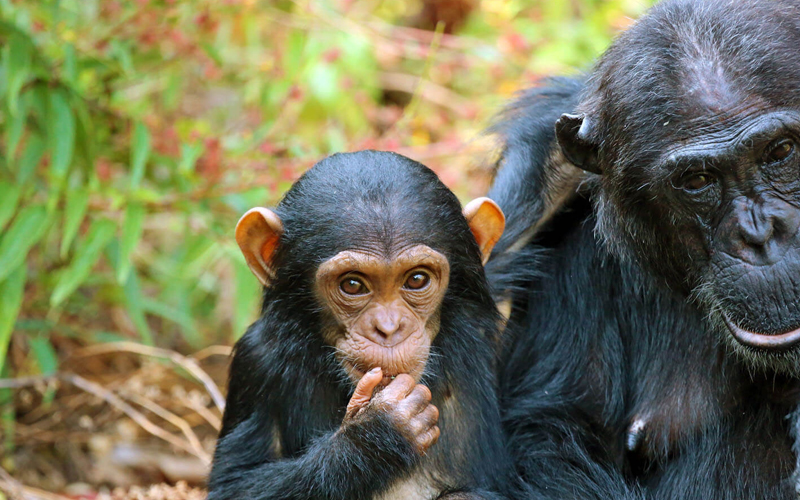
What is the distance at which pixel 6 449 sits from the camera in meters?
5.70

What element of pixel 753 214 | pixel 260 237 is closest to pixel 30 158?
pixel 260 237

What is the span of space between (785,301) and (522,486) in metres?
1.43

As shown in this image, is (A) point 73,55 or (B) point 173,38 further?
(B) point 173,38

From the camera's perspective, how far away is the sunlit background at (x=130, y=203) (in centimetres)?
530

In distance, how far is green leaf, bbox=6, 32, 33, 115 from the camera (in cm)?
479

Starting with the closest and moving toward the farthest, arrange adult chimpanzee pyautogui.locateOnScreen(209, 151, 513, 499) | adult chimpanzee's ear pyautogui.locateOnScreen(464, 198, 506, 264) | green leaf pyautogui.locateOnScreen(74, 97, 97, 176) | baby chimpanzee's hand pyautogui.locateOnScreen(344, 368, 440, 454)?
baby chimpanzee's hand pyautogui.locateOnScreen(344, 368, 440, 454) → adult chimpanzee pyautogui.locateOnScreen(209, 151, 513, 499) → adult chimpanzee's ear pyautogui.locateOnScreen(464, 198, 506, 264) → green leaf pyautogui.locateOnScreen(74, 97, 97, 176)

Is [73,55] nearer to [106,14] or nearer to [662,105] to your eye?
[106,14]

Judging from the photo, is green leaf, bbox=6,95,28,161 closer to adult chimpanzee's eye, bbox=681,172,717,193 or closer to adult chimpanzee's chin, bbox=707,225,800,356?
adult chimpanzee's eye, bbox=681,172,717,193

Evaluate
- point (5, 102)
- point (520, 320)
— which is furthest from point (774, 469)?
point (5, 102)

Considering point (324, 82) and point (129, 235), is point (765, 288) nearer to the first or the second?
point (129, 235)

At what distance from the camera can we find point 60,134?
17.1 feet

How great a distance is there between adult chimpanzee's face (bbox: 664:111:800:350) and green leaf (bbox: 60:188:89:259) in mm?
3130

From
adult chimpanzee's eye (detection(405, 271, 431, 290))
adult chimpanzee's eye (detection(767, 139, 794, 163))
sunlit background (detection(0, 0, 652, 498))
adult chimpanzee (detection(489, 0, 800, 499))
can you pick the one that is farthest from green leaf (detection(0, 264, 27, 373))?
adult chimpanzee's eye (detection(767, 139, 794, 163))

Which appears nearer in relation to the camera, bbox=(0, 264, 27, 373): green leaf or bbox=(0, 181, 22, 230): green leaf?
bbox=(0, 264, 27, 373): green leaf
